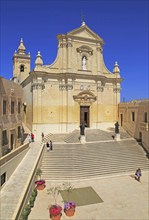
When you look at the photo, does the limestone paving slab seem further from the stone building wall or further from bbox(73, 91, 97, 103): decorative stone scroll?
the stone building wall

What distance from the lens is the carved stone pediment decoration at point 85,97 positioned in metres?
27.3

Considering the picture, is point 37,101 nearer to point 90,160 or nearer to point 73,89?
point 73,89

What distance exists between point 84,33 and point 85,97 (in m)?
9.56

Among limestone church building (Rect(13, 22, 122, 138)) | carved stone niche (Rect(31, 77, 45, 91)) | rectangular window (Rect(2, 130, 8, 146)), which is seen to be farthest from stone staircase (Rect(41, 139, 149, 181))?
carved stone niche (Rect(31, 77, 45, 91))

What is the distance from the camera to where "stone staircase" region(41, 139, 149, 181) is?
17.2m

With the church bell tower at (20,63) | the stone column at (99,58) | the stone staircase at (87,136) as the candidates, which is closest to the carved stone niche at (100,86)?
the stone column at (99,58)

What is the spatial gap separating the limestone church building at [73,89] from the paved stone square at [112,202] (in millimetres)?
11630

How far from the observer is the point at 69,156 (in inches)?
763

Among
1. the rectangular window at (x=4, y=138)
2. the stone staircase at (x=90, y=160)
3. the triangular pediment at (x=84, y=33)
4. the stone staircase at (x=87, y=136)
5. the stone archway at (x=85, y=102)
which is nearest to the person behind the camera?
the rectangular window at (x=4, y=138)

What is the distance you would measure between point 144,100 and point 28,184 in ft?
62.6

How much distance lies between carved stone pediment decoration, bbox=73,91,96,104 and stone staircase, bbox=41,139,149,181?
24.6 ft

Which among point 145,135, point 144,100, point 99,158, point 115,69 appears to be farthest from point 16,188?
point 115,69

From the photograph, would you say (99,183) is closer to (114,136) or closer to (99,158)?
(99,158)

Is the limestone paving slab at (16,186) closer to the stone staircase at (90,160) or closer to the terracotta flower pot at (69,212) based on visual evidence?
the stone staircase at (90,160)
